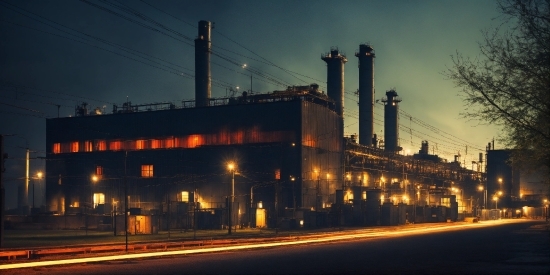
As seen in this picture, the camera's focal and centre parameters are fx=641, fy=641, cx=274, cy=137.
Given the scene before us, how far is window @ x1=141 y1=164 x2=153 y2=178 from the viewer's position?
268 ft

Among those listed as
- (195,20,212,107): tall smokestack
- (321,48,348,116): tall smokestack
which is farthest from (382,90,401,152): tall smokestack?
(195,20,212,107): tall smokestack

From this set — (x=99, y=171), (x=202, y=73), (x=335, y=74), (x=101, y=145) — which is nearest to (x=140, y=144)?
(x=101, y=145)

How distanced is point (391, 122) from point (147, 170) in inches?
1913

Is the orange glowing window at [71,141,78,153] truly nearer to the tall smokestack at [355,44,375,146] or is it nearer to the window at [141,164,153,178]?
the window at [141,164,153,178]

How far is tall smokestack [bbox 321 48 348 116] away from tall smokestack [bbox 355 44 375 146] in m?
4.77

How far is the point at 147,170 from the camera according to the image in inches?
3221

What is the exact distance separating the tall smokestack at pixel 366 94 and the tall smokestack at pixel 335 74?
188 inches

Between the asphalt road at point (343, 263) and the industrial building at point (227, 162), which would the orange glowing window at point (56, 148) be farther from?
the asphalt road at point (343, 263)

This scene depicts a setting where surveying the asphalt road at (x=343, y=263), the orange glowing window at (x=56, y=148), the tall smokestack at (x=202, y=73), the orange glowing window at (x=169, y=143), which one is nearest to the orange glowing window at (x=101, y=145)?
the orange glowing window at (x=56, y=148)

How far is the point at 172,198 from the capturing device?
79.0 m

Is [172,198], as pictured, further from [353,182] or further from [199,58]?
[353,182]

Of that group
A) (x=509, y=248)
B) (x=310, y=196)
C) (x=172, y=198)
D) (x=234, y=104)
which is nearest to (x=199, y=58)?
(x=234, y=104)

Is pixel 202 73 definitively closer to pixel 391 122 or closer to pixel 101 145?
pixel 101 145

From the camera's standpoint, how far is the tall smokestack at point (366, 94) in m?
98.3
